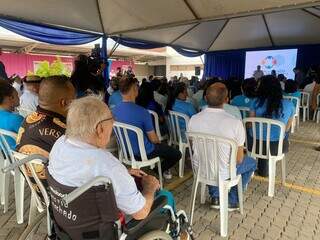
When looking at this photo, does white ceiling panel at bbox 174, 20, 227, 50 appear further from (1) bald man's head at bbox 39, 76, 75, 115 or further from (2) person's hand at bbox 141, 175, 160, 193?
(2) person's hand at bbox 141, 175, 160, 193

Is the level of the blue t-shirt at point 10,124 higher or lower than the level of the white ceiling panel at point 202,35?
lower

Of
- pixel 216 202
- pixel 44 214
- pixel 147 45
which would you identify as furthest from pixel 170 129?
pixel 147 45

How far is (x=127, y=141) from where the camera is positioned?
2.89 metres

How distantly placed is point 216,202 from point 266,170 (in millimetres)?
1157

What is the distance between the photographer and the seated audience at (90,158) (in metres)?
1.28

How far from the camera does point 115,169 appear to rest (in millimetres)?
1291

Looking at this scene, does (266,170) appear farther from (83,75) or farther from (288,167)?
(83,75)

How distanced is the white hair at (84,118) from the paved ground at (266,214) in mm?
1515

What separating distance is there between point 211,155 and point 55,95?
1.31m

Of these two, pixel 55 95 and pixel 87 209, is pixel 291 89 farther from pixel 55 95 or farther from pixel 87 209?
pixel 87 209

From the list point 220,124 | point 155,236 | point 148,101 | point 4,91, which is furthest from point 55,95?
point 148,101

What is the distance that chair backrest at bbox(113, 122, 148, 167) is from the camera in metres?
2.80

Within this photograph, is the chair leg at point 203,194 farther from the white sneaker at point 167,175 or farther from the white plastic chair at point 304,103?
the white plastic chair at point 304,103

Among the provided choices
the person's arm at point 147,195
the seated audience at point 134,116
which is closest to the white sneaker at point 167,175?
the seated audience at point 134,116
